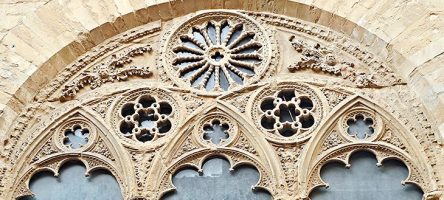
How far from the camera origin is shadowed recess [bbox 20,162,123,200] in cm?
905

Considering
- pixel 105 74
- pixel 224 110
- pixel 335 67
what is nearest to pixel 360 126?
pixel 335 67

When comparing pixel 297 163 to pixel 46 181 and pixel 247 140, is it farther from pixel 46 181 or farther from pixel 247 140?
pixel 46 181

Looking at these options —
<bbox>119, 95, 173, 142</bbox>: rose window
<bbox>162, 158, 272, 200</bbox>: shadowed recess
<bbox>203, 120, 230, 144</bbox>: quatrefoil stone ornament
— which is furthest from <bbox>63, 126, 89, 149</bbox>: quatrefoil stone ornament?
<bbox>203, 120, 230, 144</bbox>: quatrefoil stone ornament

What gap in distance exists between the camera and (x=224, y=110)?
9367 millimetres

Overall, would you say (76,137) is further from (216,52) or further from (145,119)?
(216,52)

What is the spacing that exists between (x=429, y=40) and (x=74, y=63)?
3.99 m

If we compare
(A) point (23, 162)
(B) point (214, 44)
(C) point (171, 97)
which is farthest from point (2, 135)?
(B) point (214, 44)

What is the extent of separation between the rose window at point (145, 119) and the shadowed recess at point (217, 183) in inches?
22.6

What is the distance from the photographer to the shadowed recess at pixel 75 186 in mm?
9055

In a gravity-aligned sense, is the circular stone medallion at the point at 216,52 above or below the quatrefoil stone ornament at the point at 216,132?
above

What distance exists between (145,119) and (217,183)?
115 centimetres

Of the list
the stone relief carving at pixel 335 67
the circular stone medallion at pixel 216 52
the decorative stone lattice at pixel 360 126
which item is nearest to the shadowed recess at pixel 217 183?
the circular stone medallion at pixel 216 52

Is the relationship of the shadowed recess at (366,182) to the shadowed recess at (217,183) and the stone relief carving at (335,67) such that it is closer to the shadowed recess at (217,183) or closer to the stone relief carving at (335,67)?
the shadowed recess at (217,183)

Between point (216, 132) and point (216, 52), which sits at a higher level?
point (216, 52)
